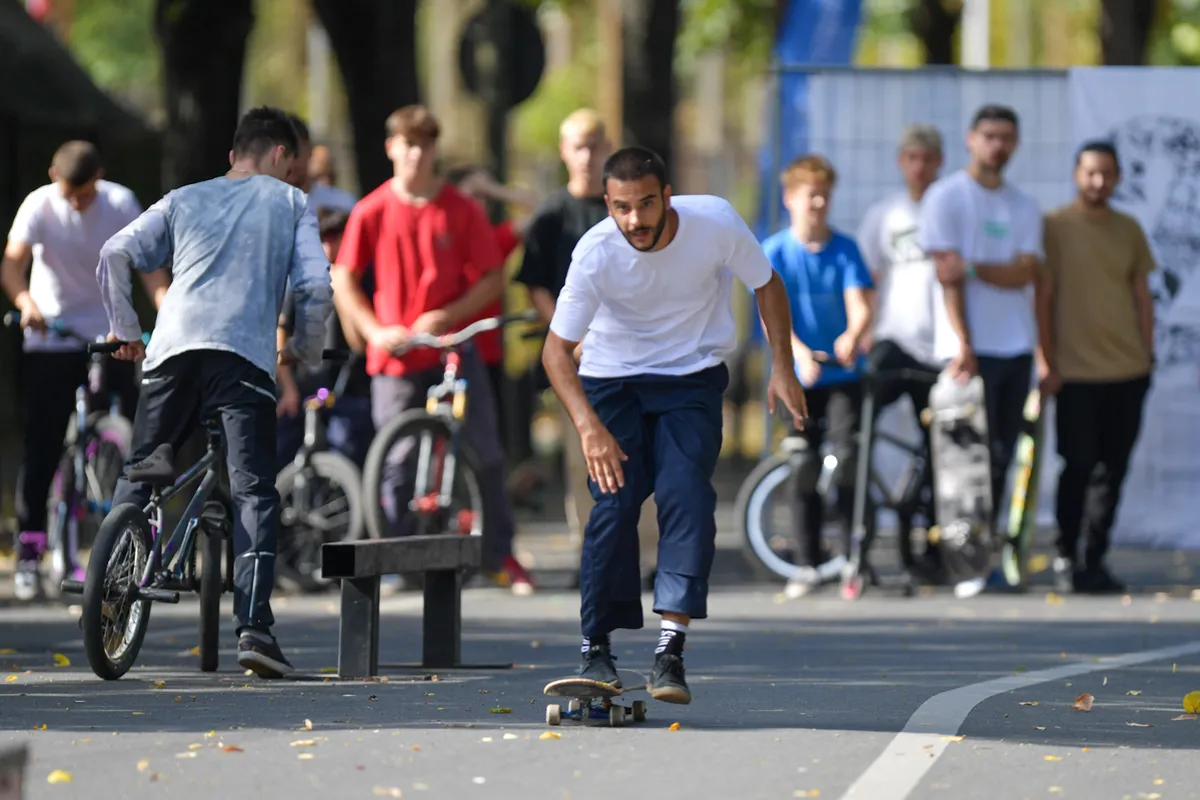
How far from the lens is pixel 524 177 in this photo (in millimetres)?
30609

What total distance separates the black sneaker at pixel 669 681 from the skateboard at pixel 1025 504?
17.8 ft

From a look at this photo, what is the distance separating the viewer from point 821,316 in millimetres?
12625

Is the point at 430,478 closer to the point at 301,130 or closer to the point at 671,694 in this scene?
the point at 301,130

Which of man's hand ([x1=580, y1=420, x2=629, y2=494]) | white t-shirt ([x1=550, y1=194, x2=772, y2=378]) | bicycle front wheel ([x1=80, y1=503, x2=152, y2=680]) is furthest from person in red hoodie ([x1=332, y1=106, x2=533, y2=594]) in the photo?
man's hand ([x1=580, y1=420, x2=629, y2=494])

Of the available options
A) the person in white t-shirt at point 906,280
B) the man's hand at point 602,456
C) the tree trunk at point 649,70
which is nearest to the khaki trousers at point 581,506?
the person in white t-shirt at point 906,280

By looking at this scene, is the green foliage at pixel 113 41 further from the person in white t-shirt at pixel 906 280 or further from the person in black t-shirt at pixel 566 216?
the person in black t-shirt at pixel 566 216

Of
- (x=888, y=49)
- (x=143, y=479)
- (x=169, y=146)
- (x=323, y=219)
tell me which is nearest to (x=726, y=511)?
(x=169, y=146)

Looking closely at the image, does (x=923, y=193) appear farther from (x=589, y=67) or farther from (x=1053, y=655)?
(x=589, y=67)

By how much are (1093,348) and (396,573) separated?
5149 millimetres

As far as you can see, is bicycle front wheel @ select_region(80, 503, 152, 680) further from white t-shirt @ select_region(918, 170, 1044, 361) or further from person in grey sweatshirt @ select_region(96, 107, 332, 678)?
white t-shirt @ select_region(918, 170, 1044, 361)

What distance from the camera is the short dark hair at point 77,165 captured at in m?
11.8

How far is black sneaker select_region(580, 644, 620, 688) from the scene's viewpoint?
24.9 ft

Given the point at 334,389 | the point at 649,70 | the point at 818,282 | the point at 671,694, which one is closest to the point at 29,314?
the point at 334,389

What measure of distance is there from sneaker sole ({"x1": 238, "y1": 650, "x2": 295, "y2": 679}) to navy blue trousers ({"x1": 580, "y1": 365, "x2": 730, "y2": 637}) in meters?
1.37
